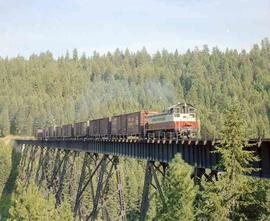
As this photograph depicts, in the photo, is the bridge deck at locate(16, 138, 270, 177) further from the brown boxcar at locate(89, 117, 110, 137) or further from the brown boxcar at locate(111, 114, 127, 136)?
the brown boxcar at locate(89, 117, 110, 137)

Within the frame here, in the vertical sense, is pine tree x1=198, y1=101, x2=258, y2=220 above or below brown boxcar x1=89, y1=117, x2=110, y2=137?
below

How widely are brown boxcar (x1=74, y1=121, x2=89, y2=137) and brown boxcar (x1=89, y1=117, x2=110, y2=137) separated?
67.3 inches

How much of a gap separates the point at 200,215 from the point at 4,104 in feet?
441

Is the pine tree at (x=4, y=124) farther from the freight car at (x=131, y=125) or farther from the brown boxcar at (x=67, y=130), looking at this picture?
the freight car at (x=131, y=125)

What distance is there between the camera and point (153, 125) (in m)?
35.6

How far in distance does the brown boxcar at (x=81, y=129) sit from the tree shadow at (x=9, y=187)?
25.7 m

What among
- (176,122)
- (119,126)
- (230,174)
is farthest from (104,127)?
(230,174)

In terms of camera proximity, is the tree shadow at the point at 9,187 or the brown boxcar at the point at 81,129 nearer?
the brown boxcar at the point at 81,129

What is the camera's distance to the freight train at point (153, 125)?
33.0 meters

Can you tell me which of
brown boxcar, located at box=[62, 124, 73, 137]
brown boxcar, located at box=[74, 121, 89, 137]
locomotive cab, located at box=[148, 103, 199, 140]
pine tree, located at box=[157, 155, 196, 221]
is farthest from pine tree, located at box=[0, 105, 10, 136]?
pine tree, located at box=[157, 155, 196, 221]

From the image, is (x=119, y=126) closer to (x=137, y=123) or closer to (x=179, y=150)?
(x=137, y=123)

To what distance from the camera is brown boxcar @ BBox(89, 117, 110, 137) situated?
4253 cm

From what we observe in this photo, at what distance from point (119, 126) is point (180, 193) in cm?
1921

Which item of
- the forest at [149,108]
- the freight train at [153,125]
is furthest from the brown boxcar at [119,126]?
the forest at [149,108]
